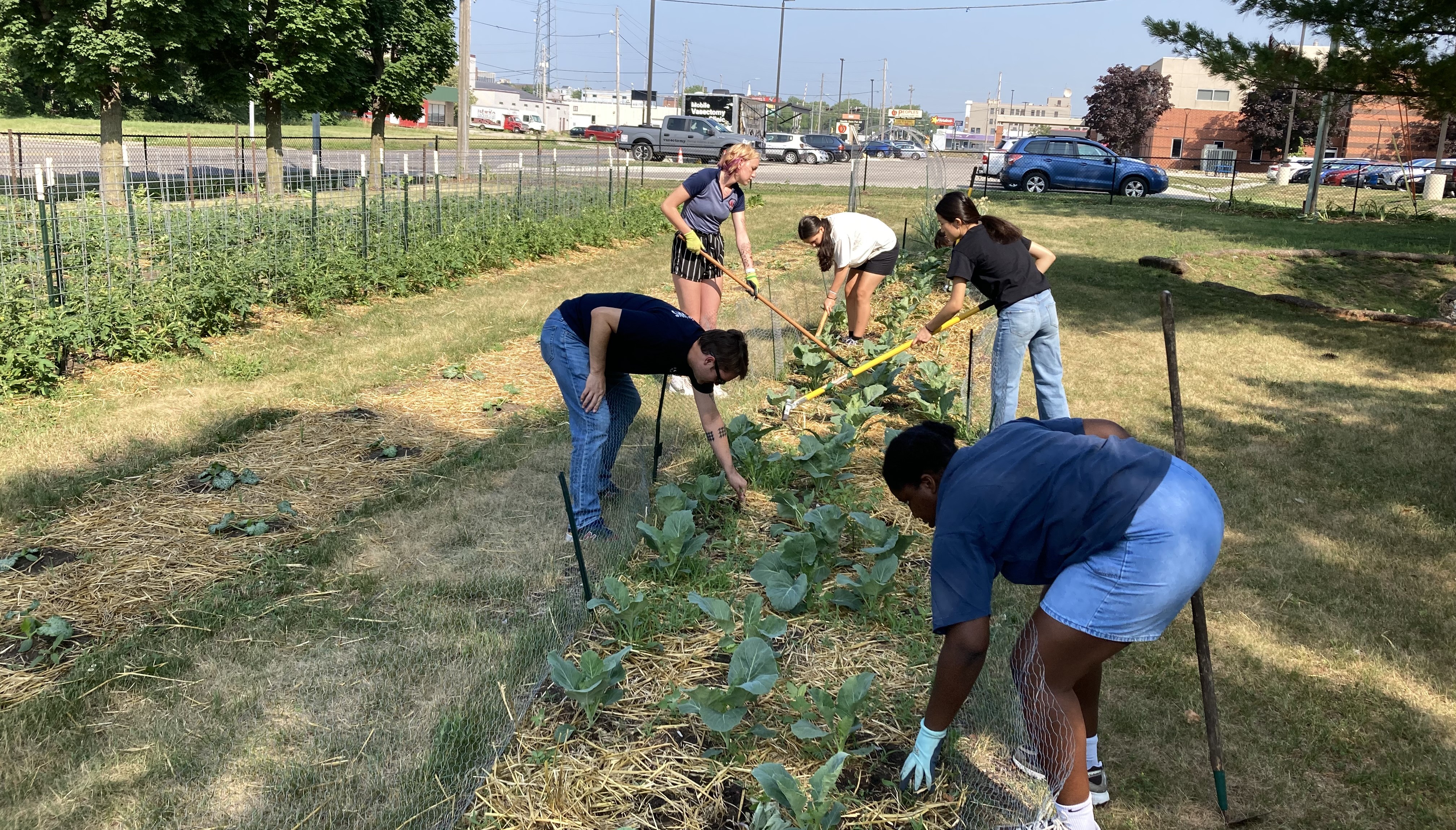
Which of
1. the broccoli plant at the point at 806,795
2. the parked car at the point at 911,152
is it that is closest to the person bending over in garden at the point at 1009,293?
the broccoli plant at the point at 806,795

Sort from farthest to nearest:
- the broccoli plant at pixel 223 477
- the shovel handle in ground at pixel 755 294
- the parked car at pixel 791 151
Answer: the parked car at pixel 791 151 < the shovel handle in ground at pixel 755 294 < the broccoli plant at pixel 223 477

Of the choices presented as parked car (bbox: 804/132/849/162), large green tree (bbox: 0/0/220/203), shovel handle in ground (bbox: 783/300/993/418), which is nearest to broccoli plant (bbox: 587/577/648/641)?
shovel handle in ground (bbox: 783/300/993/418)

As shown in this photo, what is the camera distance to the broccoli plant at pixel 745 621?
3488 millimetres

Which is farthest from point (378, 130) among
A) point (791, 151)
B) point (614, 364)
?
point (791, 151)

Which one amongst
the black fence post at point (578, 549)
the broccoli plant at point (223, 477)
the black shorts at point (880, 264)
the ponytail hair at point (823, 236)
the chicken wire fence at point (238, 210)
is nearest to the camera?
the black fence post at point (578, 549)

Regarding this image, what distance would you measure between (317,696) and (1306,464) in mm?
5537

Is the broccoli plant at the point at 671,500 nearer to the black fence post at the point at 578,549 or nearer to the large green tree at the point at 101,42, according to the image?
the black fence post at the point at 578,549

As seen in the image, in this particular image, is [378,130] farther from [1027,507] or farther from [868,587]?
[1027,507]

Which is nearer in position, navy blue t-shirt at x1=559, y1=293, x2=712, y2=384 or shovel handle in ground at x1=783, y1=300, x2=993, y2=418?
navy blue t-shirt at x1=559, y1=293, x2=712, y2=384

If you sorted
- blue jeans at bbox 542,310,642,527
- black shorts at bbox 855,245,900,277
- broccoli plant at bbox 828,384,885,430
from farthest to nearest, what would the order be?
black shorts at bbox 855,245,900,277
broccoli plant at bbox 828,384,885,430
blue jeans at bbox 542,310,642,527

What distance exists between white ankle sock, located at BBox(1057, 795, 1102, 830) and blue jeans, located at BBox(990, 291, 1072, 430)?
2.86m

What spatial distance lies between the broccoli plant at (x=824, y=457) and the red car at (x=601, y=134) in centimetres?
4507

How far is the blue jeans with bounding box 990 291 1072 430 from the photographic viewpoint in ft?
17.4

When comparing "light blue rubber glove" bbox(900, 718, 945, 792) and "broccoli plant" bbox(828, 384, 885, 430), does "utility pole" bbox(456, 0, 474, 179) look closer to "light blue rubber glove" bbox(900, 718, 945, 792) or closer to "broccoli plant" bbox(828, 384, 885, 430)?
"broccoli plant" bbox(828, 384, 885, 430)
